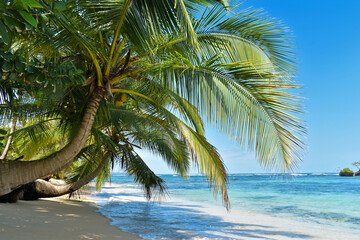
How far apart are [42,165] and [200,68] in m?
2.45

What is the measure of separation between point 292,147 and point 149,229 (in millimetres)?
3901

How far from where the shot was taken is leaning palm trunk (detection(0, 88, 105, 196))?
11.6 ft

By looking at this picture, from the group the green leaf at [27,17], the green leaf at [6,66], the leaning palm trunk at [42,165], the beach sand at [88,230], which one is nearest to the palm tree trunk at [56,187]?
the beach sand at [88,230]

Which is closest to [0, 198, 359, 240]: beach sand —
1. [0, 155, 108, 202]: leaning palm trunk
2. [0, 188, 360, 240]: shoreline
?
[0, 188, 360, 240]: shoreline

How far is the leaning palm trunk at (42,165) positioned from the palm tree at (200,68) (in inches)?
0.5

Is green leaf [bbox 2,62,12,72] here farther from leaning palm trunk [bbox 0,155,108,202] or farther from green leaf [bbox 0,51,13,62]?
leaning palm trunk [bbox 0,155,108,202]

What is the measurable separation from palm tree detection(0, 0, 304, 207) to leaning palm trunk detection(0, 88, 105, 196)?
1cm

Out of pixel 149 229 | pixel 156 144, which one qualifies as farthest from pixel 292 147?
pixel 156 144

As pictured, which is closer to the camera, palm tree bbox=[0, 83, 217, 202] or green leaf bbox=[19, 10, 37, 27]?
green leaf bbox=[19, 10, 37, 27]

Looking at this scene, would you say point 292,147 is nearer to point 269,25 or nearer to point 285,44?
point 285,44

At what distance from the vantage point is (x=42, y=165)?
3.95m

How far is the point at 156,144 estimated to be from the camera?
862 cm

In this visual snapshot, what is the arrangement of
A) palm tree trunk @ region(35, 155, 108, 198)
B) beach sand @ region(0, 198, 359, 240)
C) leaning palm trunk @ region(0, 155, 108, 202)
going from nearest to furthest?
beach sand @ region(0, 198, 359, 240) → leaning palm trunk @ region(0, 155, 108, 202) → palm tree trunk @ region(35, 155, 108, 198)

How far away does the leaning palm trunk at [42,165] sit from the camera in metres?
3.54
